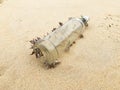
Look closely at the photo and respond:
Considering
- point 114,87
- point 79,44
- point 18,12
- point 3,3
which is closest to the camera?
point 114,87

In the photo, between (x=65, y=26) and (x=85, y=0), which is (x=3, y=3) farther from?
(x=65, y=26)

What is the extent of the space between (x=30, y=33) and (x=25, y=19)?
0.30 metres

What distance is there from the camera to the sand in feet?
4.52

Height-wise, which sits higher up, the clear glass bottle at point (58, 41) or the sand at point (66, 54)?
the clear glass bottle at point (58, 41)

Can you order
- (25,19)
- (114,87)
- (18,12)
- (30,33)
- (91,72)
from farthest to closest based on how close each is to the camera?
(18,12)
(25,19)
(30,33)
(91,72)
(114,87)

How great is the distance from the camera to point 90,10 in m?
2.20

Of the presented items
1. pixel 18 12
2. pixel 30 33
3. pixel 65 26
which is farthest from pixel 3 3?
pixel 65 26

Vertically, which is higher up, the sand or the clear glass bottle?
the clear glass bottle

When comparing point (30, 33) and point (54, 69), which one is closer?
point (54, 69)

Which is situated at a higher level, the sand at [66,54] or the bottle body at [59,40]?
the bottle body at [59,40]

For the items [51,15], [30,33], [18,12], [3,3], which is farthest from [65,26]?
[3,3]

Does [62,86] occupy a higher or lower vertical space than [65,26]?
lower

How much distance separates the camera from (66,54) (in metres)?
1.59

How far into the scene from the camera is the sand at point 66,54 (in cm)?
138
